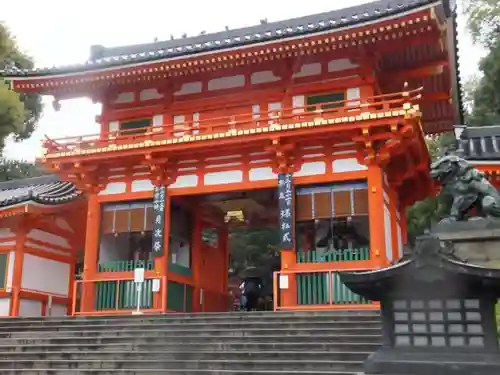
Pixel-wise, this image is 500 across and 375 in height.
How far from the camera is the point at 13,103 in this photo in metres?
27.9

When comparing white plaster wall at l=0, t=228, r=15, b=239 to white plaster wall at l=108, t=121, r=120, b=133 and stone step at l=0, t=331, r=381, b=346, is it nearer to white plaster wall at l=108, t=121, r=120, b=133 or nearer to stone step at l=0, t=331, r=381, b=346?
white plaster wall at l=108, t=121, r=120, b=133

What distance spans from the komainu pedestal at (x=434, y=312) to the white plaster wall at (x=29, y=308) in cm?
1242

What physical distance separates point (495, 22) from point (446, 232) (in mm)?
22021

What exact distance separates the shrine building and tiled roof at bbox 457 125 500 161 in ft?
3.83

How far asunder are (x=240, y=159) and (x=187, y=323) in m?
4.90

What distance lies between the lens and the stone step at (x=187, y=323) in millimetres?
10984

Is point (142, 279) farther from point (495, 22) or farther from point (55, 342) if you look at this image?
point (495, 22)

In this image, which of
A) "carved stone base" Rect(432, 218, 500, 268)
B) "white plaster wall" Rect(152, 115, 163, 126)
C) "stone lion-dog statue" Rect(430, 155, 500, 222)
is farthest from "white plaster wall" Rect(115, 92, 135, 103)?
"carved stone base" Rect(432, 218, 500, 268)

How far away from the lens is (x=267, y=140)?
46.9ft

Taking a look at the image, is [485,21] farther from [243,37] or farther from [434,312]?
[434,312]

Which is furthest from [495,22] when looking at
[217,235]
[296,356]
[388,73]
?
[296,356]

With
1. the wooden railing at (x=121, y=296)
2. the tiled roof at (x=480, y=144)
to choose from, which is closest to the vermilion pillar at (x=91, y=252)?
the wooden railing at (x=121, y=296)

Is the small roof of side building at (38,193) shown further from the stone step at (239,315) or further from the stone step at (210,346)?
the stone step at (210,346)

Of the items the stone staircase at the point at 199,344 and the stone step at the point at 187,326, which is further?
the stone step at the point at 187,326
